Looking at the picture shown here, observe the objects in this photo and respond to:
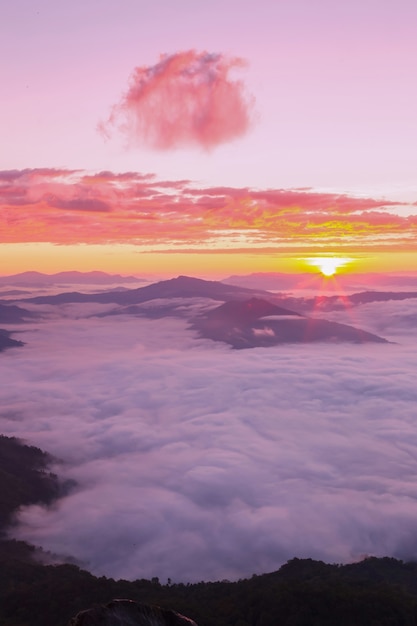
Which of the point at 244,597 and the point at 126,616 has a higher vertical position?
the point at 126,616

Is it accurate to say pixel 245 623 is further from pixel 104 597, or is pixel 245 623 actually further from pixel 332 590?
pixel 104 597

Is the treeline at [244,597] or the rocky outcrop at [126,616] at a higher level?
the rocky outcrop at [126,616]

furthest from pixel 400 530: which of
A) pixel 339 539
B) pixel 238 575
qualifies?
pixel 238 575

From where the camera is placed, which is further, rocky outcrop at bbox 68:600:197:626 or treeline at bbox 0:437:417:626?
treeline at bbox 0:437:417:626

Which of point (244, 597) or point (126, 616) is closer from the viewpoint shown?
point (126, 616)
